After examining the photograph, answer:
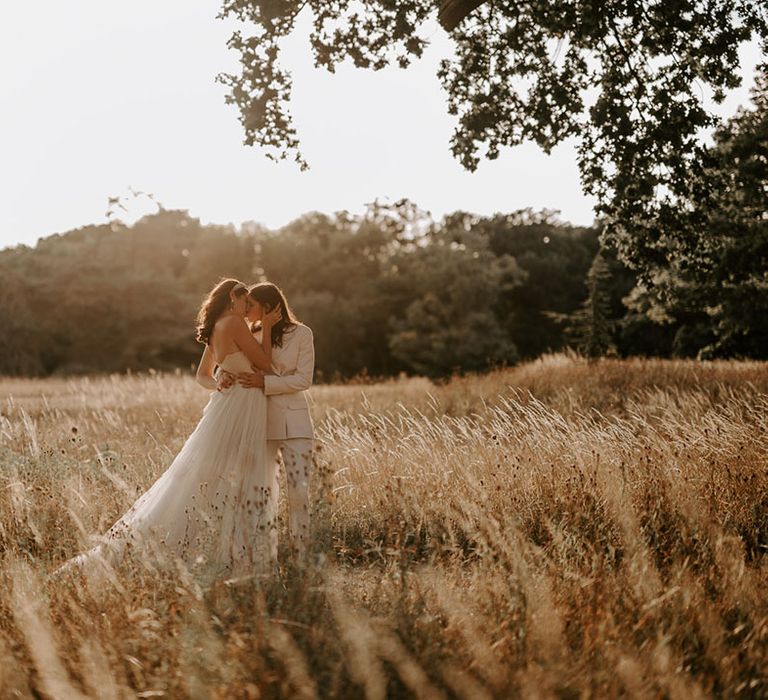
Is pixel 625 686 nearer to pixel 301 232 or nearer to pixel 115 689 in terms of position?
pixel 115 689

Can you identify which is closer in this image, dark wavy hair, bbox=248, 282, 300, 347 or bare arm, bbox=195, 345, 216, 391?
dark wavy hair, bbox=248, 282, 300, 347

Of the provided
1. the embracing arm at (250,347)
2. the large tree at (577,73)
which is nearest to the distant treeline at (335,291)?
the large tree at (577,73)

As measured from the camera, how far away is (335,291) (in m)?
51.8

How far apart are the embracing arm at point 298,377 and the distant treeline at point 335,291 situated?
112 ft

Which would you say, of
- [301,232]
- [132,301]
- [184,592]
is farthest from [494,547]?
[301,232]

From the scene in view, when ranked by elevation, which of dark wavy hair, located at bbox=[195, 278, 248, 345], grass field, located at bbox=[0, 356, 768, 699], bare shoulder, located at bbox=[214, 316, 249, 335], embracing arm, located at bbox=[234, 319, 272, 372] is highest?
dark wavy hair, located at bbox=[195, 278, 248, 345]

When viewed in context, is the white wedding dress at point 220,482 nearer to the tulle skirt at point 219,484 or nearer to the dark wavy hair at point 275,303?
the tulle skirt at point 219,484

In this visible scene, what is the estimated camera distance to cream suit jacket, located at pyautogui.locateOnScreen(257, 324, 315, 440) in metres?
6.44

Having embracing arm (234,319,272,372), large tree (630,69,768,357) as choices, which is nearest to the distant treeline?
large tree (630,69,768,357)

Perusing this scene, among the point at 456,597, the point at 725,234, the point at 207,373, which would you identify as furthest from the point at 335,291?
the point at 456,597

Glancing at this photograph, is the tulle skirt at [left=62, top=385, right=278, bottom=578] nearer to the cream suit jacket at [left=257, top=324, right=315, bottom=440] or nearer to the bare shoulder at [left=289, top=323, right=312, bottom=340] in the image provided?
the cream suit jacket at [left=257, top=324, right=315, bottom=440]

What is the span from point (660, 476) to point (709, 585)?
2.34 m

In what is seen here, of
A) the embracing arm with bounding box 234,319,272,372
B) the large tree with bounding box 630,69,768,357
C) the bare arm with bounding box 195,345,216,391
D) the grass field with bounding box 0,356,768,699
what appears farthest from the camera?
the large tree with bounding box 630,69,768,357

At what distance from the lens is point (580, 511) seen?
6.76m
